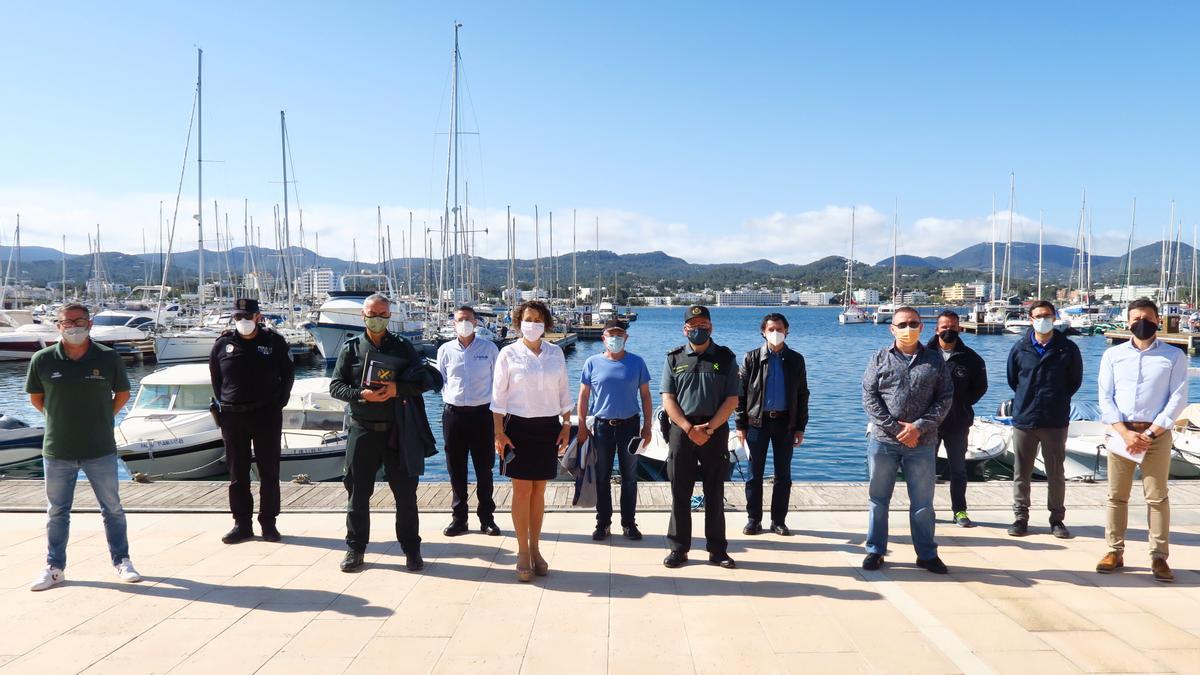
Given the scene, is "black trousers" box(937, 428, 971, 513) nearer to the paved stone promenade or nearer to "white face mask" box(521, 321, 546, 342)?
the paved stone promenade

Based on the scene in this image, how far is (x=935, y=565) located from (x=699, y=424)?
6.69 ft

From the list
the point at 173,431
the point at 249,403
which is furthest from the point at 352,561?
the point at 173,431

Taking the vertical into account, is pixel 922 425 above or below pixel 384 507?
above

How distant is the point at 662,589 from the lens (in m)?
5.03

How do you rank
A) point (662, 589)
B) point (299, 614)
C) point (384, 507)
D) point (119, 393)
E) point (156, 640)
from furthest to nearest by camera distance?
point (384, 507)
point (119, 393)
point (662, 589)
point (299, 614)
point (156, 640)

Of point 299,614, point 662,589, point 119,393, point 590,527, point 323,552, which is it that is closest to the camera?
point 299,614

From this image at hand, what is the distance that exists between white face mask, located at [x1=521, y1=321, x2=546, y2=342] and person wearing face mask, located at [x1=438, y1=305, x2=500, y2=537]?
3.13 feet

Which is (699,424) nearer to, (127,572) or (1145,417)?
(1145,417)

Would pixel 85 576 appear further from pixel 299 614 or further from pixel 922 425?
pixel 922 425

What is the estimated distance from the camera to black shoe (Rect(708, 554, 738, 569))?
5.46 metres

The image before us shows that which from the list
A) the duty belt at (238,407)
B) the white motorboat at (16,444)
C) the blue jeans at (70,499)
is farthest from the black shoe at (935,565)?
the white motorboat at (16,444)

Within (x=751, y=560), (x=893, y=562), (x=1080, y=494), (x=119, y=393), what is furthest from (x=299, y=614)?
(x=1080, y=494)

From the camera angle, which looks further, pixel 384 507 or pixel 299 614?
pixel 384 507

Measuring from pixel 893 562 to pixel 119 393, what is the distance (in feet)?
19.9
